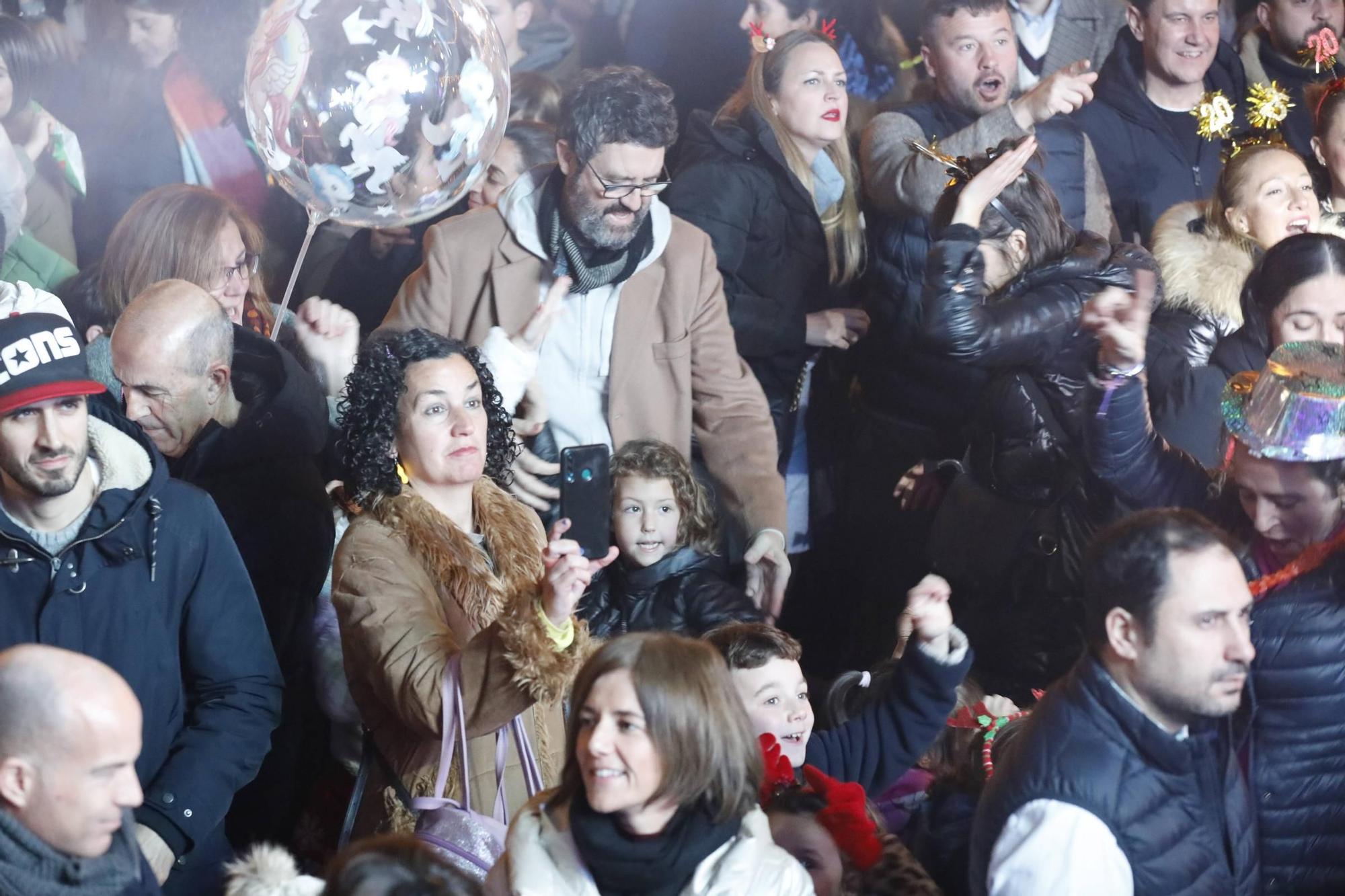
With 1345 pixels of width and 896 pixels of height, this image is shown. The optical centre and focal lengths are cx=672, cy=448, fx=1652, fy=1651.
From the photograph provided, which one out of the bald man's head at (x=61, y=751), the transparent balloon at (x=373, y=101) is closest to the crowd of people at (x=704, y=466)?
the bald man's head at (x=61, y=751)

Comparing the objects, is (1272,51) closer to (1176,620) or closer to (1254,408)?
(1254,408)

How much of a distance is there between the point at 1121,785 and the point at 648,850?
2.16 feet

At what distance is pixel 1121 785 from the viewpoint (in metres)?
2.27

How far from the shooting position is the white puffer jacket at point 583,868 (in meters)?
2.20

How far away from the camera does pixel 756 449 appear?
12.8ft

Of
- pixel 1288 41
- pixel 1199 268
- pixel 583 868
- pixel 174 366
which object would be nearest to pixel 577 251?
pixel 174 366

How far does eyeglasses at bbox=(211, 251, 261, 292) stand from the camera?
11.9 ft

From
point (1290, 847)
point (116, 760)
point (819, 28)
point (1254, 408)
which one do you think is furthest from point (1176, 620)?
point (819, 28)

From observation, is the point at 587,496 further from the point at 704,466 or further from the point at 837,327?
the point at 837,327

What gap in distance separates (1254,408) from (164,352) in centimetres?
214

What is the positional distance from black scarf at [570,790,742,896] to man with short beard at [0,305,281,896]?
68 centimetres

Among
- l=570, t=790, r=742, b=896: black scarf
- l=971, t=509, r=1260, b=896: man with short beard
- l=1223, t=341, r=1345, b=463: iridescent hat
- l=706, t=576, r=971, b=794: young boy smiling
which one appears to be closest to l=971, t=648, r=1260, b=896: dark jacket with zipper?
l=971, t=509, r=1260, b=896: man with short beard

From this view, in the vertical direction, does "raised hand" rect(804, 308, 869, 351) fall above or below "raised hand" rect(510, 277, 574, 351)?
below

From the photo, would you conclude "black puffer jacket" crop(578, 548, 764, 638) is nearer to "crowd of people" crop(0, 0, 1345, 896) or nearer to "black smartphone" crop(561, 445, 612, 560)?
"crowd of people" crop(0, 0, 1345, 896)
